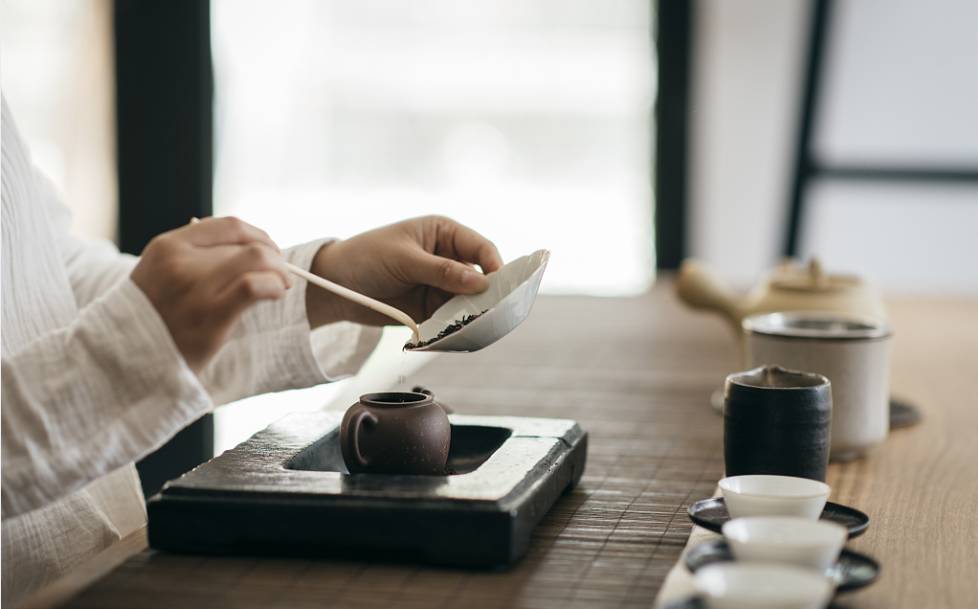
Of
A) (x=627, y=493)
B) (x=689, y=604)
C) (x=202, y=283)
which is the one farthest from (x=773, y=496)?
(x=202, y=283)

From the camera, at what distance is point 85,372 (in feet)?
3.25

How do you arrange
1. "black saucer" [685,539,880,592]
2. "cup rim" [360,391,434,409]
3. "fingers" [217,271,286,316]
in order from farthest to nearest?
"cup rim" [360,391,434,409]
"fingers" [217,271,286,316]
"black saucer" [685,539,880,592]

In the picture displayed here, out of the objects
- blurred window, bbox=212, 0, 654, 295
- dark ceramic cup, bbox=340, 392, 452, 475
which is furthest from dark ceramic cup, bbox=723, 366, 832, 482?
blurred window, bbox=212, 0, 654, 295

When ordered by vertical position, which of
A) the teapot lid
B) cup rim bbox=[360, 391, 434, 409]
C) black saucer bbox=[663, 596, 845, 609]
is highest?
the teapot lid

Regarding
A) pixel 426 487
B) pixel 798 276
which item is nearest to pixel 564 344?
pixel 798 276

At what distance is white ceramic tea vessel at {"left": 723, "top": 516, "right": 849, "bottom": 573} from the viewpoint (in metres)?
0.83

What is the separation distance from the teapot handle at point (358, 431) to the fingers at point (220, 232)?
19 cm

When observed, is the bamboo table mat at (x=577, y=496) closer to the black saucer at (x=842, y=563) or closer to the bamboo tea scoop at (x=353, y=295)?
the black saucer at (x=842, y=563)

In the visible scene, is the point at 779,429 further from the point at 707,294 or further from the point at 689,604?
the point at 707,294

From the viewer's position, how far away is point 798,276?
1.65 meters

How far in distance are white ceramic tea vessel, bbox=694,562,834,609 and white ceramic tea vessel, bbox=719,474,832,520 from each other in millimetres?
147

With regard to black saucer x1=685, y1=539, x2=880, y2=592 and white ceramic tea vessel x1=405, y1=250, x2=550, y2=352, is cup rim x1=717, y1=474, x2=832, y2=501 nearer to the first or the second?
black saucer x1=685, y1=539, x2=880, y2=592

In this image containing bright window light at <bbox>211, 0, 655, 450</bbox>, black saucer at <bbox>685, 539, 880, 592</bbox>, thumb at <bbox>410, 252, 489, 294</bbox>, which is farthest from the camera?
bright window light at <bbox>211, 0, 655, 450</bbox>

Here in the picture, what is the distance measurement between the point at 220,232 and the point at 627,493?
0.52 metres
